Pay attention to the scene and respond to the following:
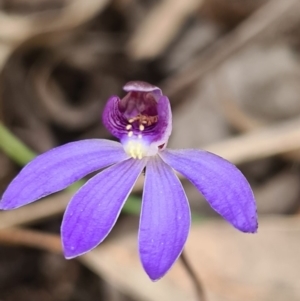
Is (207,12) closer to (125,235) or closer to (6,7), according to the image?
(6,7)

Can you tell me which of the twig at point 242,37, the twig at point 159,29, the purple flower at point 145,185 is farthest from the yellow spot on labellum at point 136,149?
the twig at point 159,29

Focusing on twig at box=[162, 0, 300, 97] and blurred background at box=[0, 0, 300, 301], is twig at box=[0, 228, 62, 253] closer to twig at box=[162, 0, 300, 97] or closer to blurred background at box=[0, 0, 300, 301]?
blurred background at box=[0, 0, 300, 301]

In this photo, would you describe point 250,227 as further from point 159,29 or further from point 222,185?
point 159,29

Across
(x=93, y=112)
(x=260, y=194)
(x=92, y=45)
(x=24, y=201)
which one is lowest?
(x=24, y=201)

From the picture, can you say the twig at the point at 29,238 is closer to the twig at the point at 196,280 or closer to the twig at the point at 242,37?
the twig at the point at 196,280

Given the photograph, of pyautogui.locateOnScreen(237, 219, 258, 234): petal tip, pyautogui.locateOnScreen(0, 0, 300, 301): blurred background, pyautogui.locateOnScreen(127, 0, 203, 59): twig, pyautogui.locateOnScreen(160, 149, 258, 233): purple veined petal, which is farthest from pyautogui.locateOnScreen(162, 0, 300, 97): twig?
pyautogui.locateOnScreen(237, 219, 258, 234): petal tip

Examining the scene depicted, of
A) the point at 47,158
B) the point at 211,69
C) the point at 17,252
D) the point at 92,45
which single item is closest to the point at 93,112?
the point at 92,45
